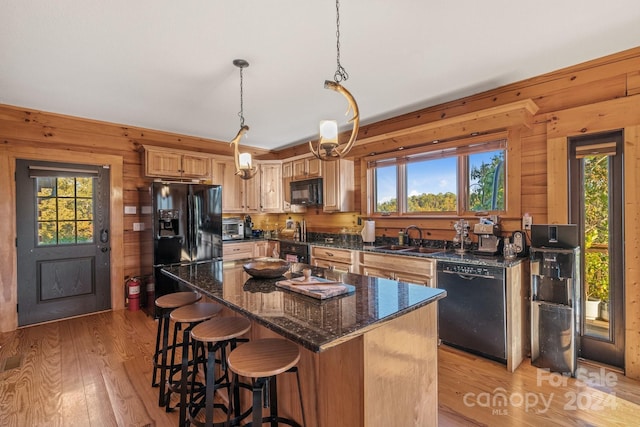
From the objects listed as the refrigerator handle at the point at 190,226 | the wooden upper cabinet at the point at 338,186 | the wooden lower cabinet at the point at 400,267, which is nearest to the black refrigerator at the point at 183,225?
the refrigerator handle at the point at 190,226

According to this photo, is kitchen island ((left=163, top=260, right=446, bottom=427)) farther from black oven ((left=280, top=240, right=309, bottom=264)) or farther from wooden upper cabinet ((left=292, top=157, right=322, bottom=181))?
wooden upper cabinet ((left=292, top=157, right=322, bottom=181))

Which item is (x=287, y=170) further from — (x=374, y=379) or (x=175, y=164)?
(x=374, y=379)

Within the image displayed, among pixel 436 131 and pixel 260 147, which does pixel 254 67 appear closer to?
pixel 436 131

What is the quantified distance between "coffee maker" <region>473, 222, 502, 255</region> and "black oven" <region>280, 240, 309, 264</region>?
2195 mm

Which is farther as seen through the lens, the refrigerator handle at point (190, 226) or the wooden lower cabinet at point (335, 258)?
the refrigerator handle at point (190, 226)

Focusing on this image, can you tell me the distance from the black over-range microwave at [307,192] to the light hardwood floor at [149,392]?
2.58m

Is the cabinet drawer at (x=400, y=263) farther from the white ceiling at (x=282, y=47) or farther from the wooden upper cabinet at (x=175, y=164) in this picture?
the wooden upper cabinet at (x=175, y=164)

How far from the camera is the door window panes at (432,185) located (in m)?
3.44

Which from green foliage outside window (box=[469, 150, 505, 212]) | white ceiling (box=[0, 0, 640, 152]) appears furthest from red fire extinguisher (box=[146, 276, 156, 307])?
green foliage outside window (box=[469, 150, 505, 212])

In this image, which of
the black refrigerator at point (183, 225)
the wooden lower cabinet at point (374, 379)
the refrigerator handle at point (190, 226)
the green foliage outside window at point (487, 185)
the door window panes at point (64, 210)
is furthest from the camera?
the refrigerator handle at point (190, 226)

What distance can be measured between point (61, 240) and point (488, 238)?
4.91 m

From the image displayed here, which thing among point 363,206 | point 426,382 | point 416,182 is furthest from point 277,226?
point 426,382

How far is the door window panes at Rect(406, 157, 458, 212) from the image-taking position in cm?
344

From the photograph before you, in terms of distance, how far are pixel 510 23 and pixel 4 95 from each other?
15.2ft
